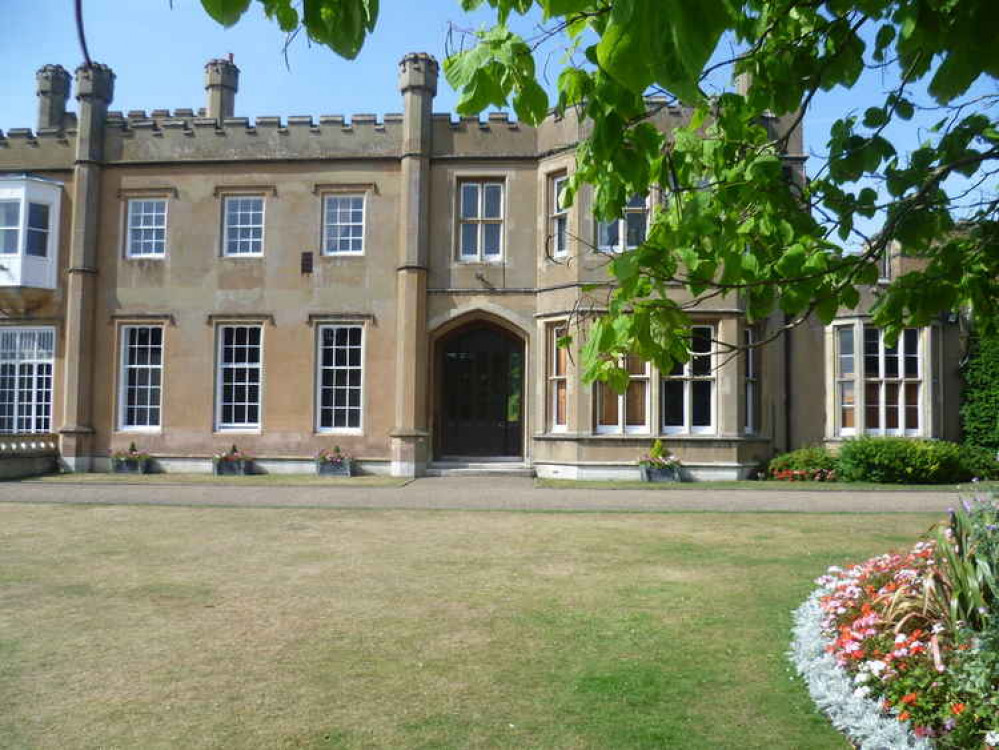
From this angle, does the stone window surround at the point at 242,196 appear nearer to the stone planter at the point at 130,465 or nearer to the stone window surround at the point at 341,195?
the stone window surround at the point at 341,195

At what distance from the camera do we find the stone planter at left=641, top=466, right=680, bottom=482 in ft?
55.3

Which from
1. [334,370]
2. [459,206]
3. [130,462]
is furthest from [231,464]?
[459,206]

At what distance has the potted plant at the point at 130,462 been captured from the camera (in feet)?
62.8

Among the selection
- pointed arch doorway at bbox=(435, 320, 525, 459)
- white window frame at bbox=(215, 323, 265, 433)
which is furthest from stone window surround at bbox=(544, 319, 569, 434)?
white window frame at bbox=(215, 323, 265, 433)

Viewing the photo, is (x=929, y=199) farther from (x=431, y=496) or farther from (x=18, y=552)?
(x=431, y=496)

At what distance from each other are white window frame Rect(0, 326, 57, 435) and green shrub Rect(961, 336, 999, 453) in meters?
21.1

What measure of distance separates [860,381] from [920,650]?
16.0m

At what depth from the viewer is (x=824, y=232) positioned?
175 inches

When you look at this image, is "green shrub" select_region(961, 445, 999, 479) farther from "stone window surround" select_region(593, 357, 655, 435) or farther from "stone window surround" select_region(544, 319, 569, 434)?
"stone window surround" select_region(544, 319, 569, 434)

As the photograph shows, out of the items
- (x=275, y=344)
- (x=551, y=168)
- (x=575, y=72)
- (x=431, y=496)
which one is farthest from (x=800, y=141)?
(x=575, y=72)

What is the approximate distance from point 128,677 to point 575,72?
3937 millimetres

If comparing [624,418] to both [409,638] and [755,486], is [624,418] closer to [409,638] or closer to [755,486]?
[755,486]

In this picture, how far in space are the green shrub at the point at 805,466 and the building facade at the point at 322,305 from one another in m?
1.01

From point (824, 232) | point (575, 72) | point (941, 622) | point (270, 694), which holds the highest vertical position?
point (575, 72)
